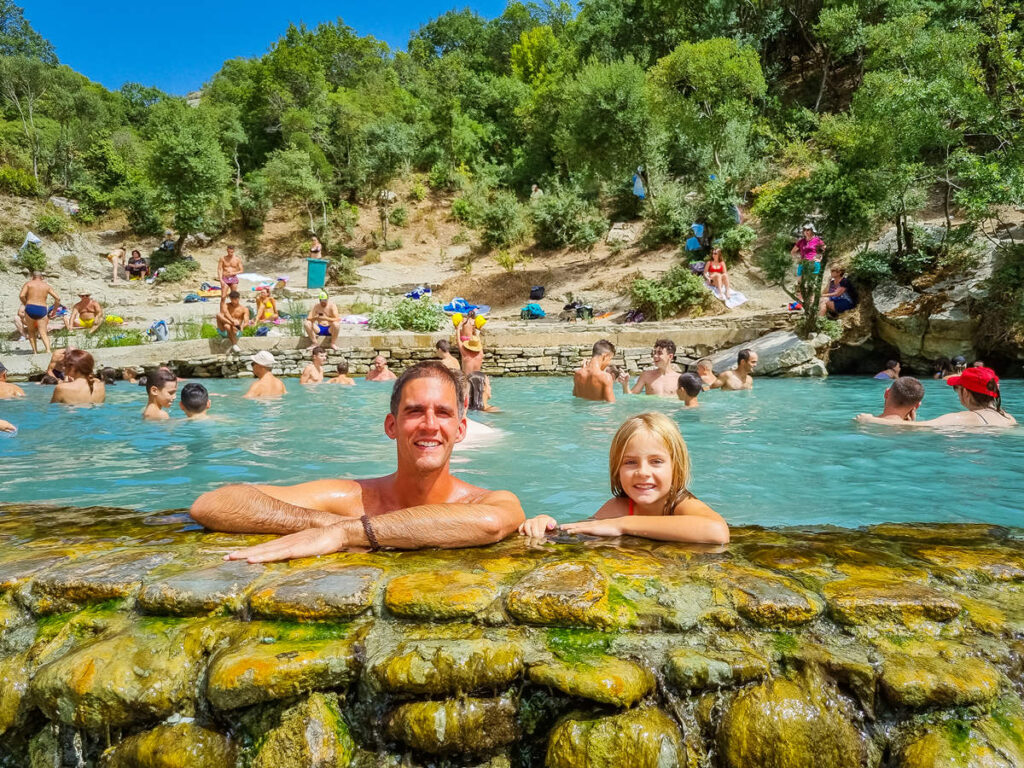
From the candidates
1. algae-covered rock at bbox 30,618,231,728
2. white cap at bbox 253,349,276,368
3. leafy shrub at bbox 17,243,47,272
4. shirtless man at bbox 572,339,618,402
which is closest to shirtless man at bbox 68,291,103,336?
white cap at bbox 253,349,276,368

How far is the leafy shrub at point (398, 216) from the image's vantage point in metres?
30.7

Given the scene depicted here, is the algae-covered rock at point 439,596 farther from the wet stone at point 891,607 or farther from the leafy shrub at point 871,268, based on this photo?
the leafy shrub at point 871,268

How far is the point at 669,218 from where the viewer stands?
21125mm

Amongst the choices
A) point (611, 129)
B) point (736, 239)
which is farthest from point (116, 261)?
point (736, 239)

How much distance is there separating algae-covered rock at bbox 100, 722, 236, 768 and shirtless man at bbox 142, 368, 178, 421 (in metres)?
6.83

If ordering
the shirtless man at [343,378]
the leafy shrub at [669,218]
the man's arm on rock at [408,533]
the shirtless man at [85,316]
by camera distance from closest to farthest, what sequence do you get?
the man's arm on rock at [408,533] < the shirtless man at [343,378] < the shirtless man at [85,316] < the leafy shrub at [669,218]

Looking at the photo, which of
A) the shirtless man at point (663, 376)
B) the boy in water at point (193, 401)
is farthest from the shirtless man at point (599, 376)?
the boy in water at point (193, 401)

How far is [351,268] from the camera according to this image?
2473 centimetres

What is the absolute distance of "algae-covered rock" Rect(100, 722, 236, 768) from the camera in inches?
65.7

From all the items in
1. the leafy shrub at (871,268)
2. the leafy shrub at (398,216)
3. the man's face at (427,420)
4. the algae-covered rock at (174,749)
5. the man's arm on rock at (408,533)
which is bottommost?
the algae-covered rock at (174,749)

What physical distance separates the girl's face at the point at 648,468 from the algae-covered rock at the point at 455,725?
135 cm

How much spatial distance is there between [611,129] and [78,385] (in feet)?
57.4

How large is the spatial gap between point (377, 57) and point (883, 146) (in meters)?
44.8

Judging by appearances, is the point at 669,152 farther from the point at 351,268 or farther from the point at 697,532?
the point at 697,532
